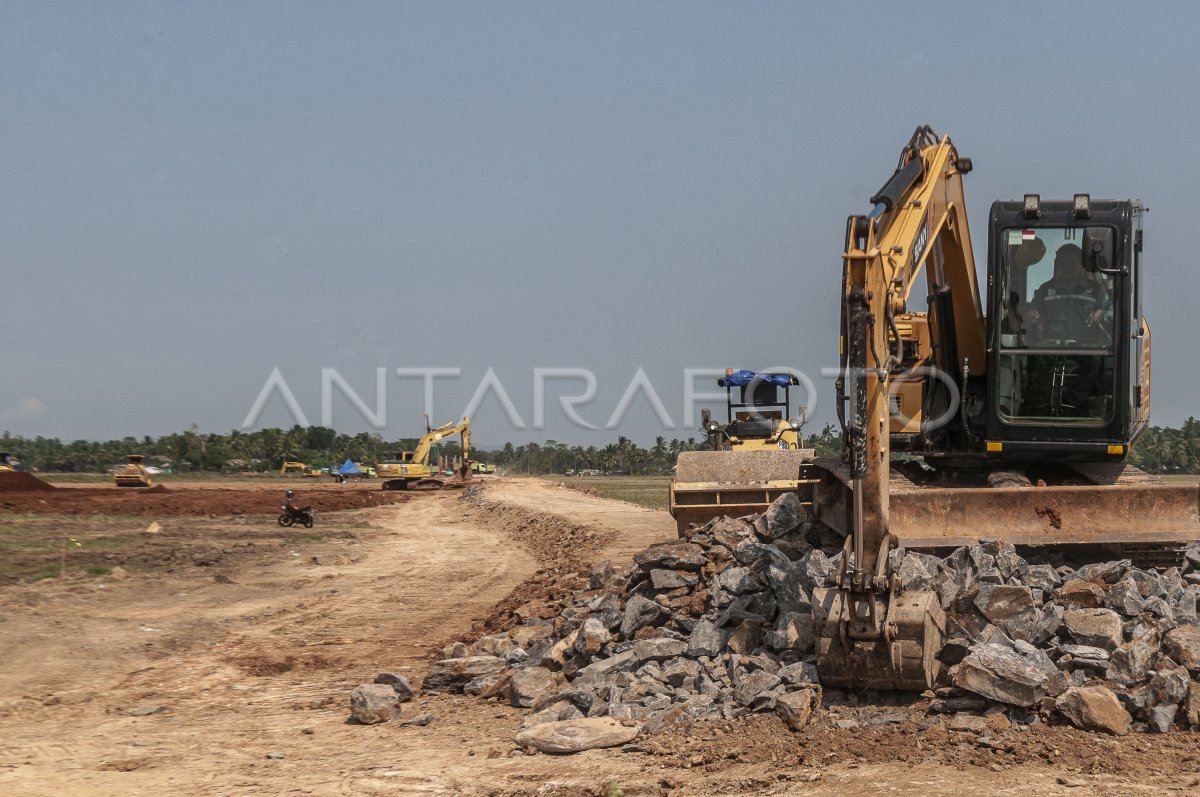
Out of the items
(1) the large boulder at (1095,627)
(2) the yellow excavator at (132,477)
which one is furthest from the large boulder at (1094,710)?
(2) the yellow excavator at (132,477)

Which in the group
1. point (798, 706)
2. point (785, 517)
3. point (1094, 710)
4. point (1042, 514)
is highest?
point (1042, 514)

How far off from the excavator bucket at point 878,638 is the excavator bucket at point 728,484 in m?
Answer: 8.18

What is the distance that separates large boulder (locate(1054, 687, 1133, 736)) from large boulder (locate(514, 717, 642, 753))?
2.83 m

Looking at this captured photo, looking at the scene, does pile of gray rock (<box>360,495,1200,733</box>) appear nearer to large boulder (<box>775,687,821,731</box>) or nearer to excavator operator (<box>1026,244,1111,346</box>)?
large boulder (<box>775,687,821,731</box>)

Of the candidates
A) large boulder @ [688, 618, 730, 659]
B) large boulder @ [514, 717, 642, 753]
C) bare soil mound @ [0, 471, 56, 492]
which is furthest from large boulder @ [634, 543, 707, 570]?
bare soil mound @ [0, 471, 56, 492]

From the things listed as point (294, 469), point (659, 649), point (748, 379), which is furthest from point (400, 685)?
point (294, 469)

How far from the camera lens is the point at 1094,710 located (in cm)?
755

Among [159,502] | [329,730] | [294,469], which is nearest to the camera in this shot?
[329,730]

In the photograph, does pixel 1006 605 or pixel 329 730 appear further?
pixel 329 730

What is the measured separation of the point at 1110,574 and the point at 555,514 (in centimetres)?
2261

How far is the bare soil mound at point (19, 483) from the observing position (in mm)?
39781

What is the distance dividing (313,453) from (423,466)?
184 ft

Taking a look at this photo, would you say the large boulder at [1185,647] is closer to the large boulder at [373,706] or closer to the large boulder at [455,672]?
the large boulder at [455,672]

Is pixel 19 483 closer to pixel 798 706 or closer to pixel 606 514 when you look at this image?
pixel 606 514
